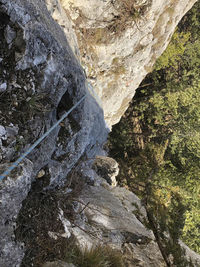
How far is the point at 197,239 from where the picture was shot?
8047 millimetres

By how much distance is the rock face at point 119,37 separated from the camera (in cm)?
634

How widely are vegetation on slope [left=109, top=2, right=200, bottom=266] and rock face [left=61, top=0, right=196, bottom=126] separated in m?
2.09

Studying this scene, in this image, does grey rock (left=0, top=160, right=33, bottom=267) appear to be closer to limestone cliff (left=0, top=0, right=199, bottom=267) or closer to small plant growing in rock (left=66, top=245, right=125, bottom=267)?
limestone cliff (left=0, top=0, right=199, bottom=267)

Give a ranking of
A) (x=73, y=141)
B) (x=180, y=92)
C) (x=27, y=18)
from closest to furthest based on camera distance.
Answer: (x=27, y=18), (x=73, y=141), (x=180, y=92)

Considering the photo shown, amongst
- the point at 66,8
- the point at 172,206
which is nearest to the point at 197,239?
the point at 172,206

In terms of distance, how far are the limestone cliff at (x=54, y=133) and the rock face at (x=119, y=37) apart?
39 mm

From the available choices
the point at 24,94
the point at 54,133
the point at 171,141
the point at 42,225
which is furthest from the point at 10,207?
the point at 171,141

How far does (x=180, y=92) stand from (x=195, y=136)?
7.91 ft

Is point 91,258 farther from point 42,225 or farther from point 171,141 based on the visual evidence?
point 171,141

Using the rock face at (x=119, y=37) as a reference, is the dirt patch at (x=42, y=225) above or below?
below

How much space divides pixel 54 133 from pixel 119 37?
5252 mm

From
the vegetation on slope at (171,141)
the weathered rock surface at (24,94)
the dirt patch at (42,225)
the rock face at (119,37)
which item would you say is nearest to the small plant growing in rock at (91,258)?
the dirt patch at (42,225)

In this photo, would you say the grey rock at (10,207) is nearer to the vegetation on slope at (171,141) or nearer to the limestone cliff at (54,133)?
the limestone cliff at (54,133)

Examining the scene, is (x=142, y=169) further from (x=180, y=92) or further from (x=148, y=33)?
(x=148, y=33)
